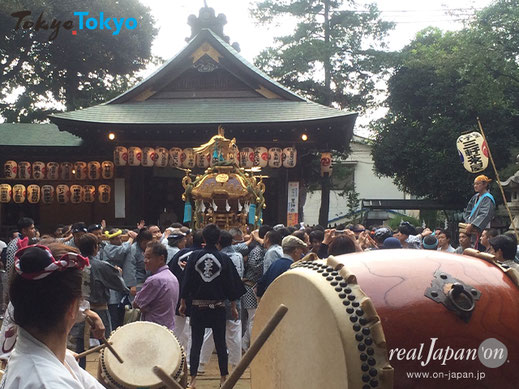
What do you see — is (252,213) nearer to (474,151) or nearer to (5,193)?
(474,151)

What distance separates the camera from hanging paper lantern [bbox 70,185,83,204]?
15250mm

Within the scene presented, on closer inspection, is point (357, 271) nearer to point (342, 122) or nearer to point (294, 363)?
point (294, 363)

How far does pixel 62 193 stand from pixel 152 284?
36.9ft

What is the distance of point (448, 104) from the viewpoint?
811 inches

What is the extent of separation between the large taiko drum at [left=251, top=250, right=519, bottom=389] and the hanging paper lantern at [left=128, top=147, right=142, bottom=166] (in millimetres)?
12558

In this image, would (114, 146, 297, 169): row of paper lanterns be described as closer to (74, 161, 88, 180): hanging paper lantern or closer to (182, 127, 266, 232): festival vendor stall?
(74, 161, 88, 180): hanging paper lantern

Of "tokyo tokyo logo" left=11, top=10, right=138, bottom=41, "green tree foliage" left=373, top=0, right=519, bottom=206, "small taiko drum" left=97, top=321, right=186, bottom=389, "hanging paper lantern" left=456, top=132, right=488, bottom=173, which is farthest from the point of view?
"tokyo tokyo logo" left=11, top=10, right=138, bottom=41

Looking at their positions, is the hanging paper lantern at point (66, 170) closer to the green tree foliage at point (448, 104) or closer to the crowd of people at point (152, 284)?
the crowd of people at point (152, 284)

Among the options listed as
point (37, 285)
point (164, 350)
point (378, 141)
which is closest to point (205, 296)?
point (164, 350)

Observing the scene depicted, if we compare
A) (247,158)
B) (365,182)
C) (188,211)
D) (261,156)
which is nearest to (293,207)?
(261,156)

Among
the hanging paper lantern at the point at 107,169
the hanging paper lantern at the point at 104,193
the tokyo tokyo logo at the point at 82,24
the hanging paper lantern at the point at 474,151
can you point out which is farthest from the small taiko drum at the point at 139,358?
the tokyo tokyo logo at the point at 82,24

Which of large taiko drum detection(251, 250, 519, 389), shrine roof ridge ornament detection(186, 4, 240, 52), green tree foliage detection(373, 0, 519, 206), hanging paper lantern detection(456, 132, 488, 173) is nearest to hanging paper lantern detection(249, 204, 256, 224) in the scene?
hanging paper lantern detection(456, 132, 488, 173)

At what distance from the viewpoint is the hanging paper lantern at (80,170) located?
1522cm

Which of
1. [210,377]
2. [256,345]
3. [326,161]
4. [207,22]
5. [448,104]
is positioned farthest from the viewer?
[448,104]
